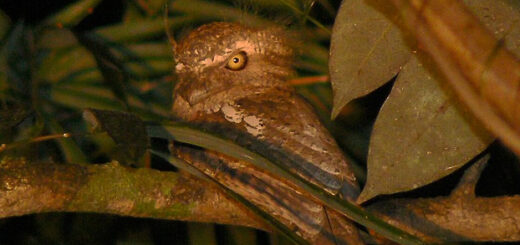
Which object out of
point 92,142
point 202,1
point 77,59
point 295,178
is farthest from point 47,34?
point 295,178

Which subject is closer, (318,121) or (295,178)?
(295,178)

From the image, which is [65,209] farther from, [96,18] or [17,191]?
[96,18]

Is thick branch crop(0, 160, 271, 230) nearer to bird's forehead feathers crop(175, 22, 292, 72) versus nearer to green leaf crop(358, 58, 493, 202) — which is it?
green leaf crop(358, 58, 493, 202)

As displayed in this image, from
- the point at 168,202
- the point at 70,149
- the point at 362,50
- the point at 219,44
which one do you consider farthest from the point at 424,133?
the point at 219,44

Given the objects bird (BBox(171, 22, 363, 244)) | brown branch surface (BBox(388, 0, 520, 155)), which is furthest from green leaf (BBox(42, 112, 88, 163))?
brown branch surface (BBox(388, 0, 520, 155))

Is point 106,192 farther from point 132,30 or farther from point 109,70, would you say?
point 132,30

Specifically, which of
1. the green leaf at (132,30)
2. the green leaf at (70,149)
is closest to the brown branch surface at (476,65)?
the green leaf at (70,149)
